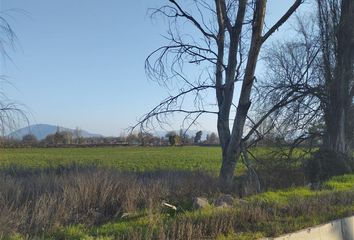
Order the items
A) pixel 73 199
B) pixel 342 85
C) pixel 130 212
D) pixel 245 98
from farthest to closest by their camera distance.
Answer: pixel 342 85 → pixel 245 98 → pixel 130 212 → pixel 73 199

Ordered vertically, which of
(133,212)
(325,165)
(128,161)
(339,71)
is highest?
(339,71)

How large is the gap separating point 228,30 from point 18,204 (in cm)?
1017

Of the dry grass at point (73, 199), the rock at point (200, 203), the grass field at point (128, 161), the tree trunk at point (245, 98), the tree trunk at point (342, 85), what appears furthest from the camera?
the tree trunk at point (342, 85)

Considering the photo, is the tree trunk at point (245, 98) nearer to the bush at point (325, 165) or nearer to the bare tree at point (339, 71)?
the bush at point (325, 165)

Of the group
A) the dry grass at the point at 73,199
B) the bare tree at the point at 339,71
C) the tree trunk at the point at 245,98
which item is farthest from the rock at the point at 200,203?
the bare tree at the point at 339,71

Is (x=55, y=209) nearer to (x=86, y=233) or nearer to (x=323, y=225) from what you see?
(x=86, y=233)

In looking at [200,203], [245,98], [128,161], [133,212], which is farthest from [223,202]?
[128,161]

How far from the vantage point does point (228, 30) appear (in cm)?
1584

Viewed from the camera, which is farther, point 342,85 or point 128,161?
point 128,161

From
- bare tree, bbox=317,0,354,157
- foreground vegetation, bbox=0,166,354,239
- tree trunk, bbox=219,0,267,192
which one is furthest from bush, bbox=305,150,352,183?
foreground vegetation, bbox=0,166,354,239

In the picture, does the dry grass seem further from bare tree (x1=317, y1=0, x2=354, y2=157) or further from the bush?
Result: bare tree (x1=317, y1=0, x2=354, y2=157)

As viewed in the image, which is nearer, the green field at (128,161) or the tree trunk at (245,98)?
the tree trunk at (245,98)

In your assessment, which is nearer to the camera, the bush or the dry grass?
the dry grass

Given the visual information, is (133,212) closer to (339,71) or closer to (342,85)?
(342,85)
